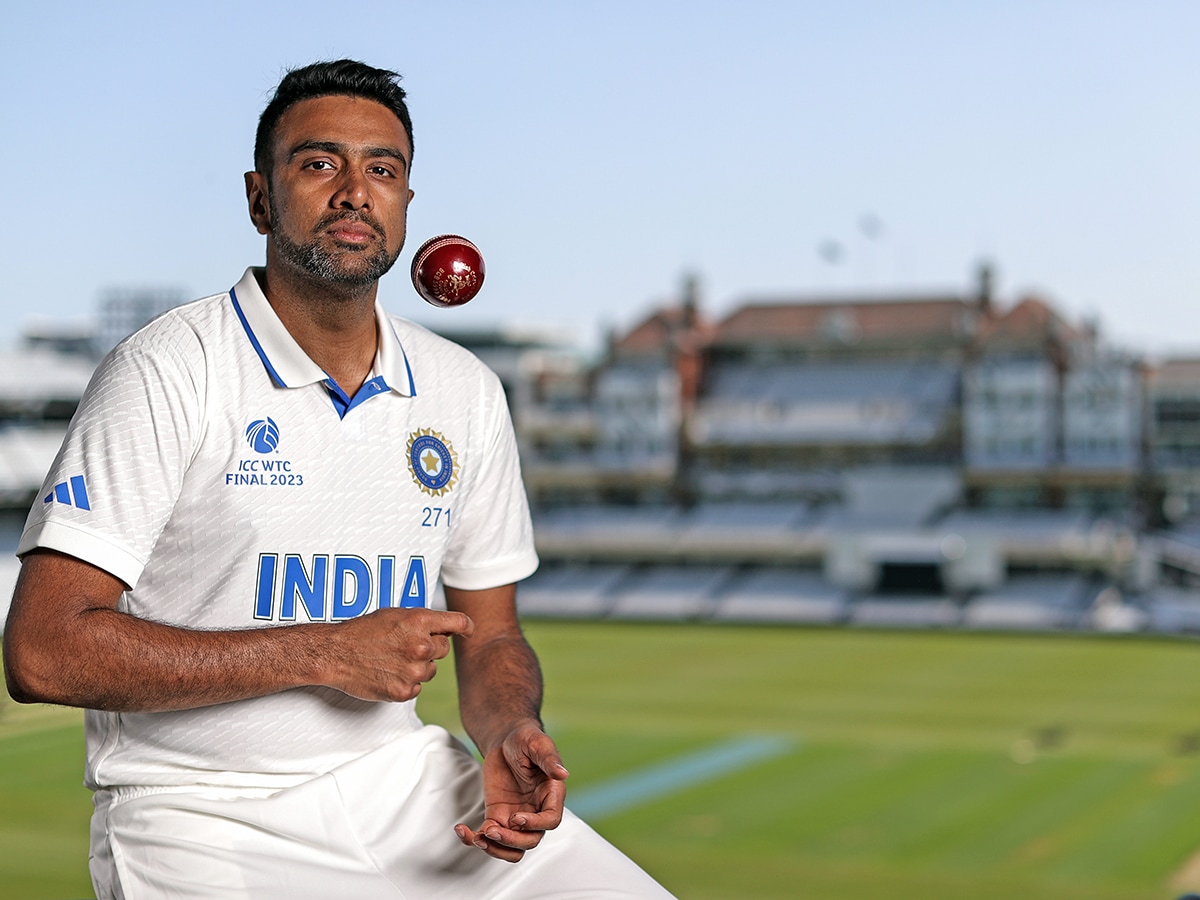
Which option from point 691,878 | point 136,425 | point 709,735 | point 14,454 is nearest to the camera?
point 136,425

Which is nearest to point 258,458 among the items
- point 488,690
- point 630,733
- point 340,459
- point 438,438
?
point 340,459

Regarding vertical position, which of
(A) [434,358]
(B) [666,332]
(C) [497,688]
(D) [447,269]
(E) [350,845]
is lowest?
(B) [666,332]

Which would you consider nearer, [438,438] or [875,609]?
[438,438]

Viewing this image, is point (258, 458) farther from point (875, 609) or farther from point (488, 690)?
point (875, 609)

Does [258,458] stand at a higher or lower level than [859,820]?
higher

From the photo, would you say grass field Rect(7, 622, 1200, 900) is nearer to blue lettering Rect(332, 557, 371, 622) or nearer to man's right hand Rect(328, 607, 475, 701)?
blue lettering Rect(332, 557, 371, 622)

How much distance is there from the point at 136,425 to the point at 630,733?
58.0 ft

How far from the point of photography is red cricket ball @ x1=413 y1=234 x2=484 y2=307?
2100 mm

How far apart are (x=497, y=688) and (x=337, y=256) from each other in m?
0.68

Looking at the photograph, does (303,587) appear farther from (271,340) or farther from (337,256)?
(337,256)

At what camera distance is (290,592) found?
197 centimetres

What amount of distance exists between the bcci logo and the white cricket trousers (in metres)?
0.35

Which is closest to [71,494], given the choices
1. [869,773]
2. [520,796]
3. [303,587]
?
[303,587]

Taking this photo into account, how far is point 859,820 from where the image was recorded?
573 inches
